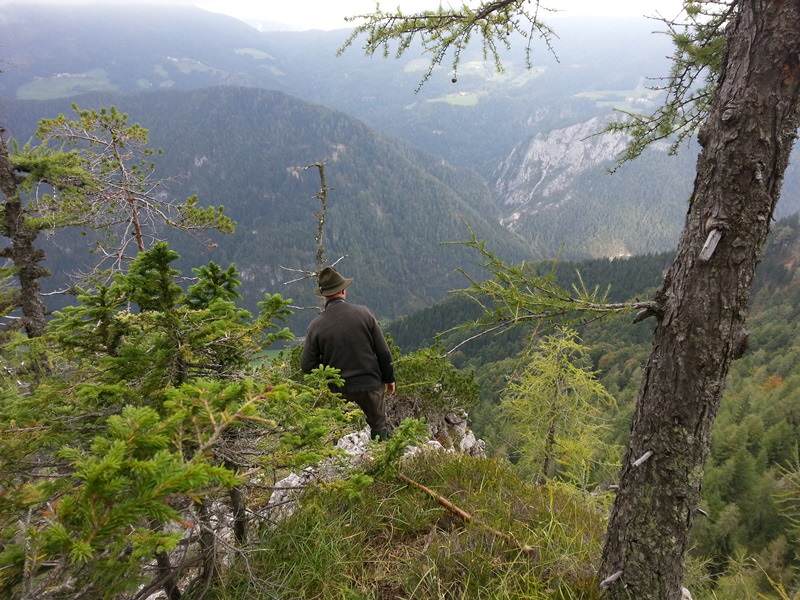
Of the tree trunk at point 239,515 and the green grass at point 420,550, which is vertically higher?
the tree trunk at point 239,515

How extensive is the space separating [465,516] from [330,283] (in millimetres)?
2746

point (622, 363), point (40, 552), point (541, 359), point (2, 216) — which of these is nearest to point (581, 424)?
point (541, 359)

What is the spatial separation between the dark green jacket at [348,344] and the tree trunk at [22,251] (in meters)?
7.53

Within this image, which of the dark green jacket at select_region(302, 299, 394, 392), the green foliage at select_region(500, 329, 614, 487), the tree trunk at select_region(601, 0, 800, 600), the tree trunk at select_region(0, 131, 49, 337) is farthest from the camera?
the green foliage at select_region(500, 329, 614, 487)

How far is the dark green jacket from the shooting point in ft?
15.8

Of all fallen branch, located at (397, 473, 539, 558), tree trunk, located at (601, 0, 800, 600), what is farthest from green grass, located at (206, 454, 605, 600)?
tree trunk, located at (601, 0, 800, 600)

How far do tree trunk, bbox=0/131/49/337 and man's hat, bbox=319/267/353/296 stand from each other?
7478 millimetres

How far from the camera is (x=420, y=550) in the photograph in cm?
292

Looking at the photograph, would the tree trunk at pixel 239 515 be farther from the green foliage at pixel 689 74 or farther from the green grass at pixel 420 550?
the green foliage at pixel 689 74

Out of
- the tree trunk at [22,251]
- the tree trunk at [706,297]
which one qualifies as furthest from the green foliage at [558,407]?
the tree trunk at [22,251]

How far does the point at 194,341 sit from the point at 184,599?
1.39 metres

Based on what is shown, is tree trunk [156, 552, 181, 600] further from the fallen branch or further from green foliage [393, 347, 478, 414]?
green foliage [393, 347, 478, 414]

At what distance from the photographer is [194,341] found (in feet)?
7.41

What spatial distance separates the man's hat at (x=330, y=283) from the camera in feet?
16.1
